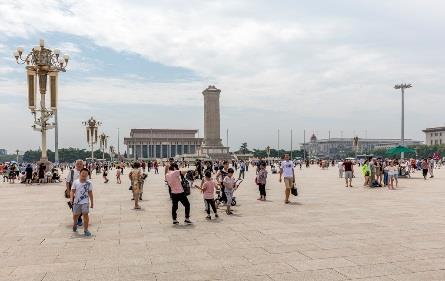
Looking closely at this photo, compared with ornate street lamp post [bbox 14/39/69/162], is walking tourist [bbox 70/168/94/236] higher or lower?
lower

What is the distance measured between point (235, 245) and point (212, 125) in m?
100

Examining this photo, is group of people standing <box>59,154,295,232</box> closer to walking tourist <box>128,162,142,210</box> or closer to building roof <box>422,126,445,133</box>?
walking tourist <box>128,162,142,210</box>

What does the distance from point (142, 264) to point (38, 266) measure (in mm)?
1645

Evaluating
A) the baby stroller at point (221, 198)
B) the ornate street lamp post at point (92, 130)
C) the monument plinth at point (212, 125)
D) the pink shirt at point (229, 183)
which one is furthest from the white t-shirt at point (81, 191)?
the monument plinth at point (212, 125)

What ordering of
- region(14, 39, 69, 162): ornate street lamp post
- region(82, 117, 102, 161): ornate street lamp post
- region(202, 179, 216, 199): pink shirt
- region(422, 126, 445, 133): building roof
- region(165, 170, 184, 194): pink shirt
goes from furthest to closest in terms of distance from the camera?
region(422, 126, 445, 133): building roof, region(82, 117, 102, 161): ornate street lamp post, region(14, 39, 69, 162): ornate street lamp post, region(202, 179, 216, 199): pink shirt, region(165, 170, 184, 194): pink shirt

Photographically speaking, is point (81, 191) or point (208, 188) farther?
point (208, 188)

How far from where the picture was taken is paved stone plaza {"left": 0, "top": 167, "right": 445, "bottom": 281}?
673cm

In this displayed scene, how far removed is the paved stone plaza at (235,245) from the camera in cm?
673

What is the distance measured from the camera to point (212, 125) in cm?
10850

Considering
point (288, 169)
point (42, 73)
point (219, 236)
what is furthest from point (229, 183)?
point (42, 73)

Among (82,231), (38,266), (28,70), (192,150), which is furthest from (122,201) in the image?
(192,150)

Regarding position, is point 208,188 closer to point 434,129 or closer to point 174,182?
point 174,182

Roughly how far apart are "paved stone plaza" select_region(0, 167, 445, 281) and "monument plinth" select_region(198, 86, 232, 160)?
92757 millimetres

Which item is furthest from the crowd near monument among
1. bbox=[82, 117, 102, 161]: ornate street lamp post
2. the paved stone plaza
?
bbox=[82, 117, 102, 161]: ornate street lamp post
